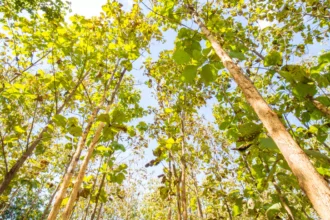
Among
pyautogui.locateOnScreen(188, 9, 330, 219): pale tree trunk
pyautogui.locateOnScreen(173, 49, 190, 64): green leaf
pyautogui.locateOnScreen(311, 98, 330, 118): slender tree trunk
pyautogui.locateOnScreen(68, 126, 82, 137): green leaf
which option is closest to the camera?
pyautogui.locateOnScreen(188, 9, 330, 219): pale tree trunk

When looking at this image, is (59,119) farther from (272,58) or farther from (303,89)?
(303,89)

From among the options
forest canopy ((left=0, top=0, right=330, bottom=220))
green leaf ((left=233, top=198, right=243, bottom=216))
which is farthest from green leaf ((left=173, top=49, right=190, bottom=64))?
green leaf ((left=233, top=198, right=243, bottom=216))

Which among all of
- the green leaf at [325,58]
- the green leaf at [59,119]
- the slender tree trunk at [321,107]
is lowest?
the slender tree trunk at [321,107]

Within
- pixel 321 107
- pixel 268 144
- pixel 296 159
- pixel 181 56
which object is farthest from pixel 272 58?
pixel 296 159

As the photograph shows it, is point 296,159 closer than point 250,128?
Yes

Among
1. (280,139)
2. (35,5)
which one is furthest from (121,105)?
(280,139)

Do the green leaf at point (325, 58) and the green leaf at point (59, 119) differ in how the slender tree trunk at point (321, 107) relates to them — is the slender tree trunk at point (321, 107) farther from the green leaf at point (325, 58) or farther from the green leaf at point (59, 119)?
the green leaf at point (59, 119)

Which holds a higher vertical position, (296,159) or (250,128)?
(250,128)

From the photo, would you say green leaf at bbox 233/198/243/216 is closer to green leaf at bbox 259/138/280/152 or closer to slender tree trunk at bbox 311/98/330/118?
slender tree trunk at bbox 311/98/330/118

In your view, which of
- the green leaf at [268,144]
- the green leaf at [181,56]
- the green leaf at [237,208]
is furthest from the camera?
the green leaf at [237,208]

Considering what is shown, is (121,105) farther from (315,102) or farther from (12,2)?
(315,102)

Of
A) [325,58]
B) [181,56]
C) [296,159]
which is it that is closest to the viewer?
[296,159]

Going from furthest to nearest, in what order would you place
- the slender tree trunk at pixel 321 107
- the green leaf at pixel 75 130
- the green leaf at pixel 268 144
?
1. the green leaf at pixel 75 130
2. the slender tree trunk at pixel 321 107
3. the green leaf at pixel 268 144

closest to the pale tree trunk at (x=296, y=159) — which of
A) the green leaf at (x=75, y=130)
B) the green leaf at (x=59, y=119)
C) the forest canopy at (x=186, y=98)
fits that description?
the forest canopy at (x=186, y=98)
